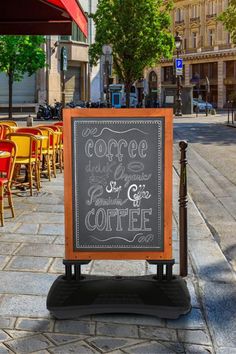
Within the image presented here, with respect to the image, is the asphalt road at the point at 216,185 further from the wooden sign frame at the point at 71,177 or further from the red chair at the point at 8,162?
the red chair at the point at 8,162

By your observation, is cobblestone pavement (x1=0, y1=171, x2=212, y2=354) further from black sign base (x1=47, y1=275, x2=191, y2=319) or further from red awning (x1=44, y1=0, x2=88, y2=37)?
red awning (x1=44, y1=0, x2=88, y2=37)

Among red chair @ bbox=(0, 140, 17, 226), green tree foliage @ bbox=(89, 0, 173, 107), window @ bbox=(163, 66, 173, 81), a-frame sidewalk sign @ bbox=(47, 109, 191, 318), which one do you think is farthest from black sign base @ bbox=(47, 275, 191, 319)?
window @ bbox=(163, 66, 173, 81)

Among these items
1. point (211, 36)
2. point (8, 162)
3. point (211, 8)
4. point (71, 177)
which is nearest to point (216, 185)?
point (8, 162)

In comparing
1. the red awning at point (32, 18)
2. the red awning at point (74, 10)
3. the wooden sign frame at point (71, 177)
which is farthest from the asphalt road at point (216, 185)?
the red awning at point (32, 18)

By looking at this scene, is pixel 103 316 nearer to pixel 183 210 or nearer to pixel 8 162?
pixel 183 210

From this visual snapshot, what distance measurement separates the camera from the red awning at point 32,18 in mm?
9305

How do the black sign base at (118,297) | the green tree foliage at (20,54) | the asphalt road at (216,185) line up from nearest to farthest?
the black sign base at (118,297) < the asphalt road at (216,185) < the green tree foliage at (20,54)

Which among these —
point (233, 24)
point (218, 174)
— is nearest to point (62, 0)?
point (218, 174)

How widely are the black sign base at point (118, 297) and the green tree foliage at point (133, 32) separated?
114 feet

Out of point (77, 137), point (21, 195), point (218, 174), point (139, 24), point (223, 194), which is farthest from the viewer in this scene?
point (139, 24)

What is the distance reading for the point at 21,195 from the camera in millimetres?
8883

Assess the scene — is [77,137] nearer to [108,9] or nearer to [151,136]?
[151,136]

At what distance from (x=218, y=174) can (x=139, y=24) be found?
29226 millimetres

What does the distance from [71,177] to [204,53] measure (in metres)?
64.0
